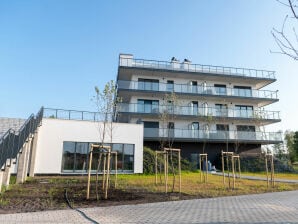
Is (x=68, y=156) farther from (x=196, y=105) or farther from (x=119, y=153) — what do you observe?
(x=196, y=105)

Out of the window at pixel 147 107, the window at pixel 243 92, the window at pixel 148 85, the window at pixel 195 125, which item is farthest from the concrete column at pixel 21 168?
the window at pixel 243 92

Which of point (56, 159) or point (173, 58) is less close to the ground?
point (173, 58)

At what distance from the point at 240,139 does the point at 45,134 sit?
2118cm

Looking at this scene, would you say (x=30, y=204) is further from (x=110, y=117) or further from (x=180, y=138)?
(x=180, y=138)

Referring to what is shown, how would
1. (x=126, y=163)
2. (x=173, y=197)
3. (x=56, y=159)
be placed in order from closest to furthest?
(x=173, y=197), (x=56, y=159), (x=126, y=163)

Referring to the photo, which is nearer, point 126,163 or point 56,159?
point 56,159

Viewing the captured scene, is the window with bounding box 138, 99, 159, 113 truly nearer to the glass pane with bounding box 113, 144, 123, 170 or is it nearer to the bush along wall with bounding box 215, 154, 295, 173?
the glass pane with bounding box 113, 144, 123, 170

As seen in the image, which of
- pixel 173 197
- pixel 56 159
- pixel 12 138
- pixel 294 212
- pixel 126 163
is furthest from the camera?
pixel 126 163

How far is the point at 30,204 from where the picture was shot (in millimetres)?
7926

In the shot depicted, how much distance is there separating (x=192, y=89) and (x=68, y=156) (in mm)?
17050

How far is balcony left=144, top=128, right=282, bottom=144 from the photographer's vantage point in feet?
90.2

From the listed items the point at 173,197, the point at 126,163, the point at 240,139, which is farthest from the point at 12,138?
the point at 240,139

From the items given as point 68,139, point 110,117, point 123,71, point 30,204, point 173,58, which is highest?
point 173,58

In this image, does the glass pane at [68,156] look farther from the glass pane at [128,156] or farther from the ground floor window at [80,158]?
the glass pane at [128,156]
